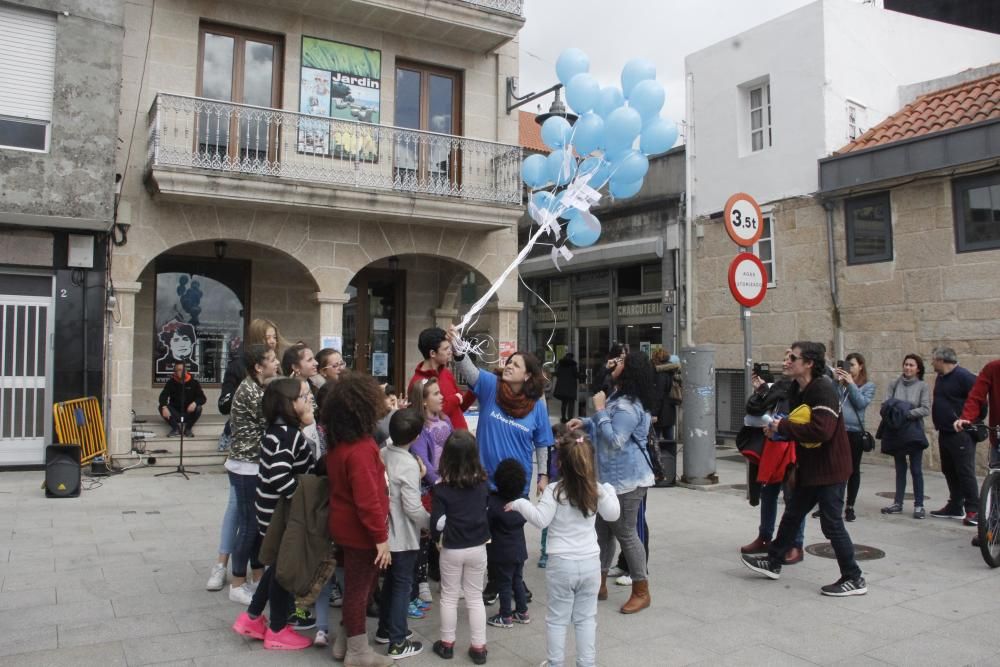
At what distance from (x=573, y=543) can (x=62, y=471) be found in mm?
7156

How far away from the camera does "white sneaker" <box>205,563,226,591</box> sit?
5336 mm

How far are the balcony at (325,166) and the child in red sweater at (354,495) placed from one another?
783cm

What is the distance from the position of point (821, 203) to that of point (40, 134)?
11.9 meters

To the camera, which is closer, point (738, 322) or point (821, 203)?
point (821, 203)

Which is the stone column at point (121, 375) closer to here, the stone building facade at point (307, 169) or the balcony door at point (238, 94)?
the stone building facade at point (307, 169)

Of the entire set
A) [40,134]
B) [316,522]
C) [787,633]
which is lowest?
[787,633]

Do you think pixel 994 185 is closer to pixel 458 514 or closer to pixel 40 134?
pixel 458 514

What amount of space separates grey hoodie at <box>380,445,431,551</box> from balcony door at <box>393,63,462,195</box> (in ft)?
28.2

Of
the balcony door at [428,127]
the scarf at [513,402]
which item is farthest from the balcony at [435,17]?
the scarf at [513,402]

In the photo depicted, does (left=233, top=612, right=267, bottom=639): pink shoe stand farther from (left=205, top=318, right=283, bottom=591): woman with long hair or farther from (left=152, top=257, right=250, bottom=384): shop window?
(left=152, top=257, right=250, bottom=384): shop window

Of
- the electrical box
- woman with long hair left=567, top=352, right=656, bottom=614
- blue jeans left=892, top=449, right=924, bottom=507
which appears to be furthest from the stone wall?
the electrical box

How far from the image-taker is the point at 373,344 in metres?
14.3

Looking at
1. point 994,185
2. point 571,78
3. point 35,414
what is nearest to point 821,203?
point 994,185

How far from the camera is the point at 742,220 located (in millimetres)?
9016
